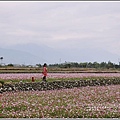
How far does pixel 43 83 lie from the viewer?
23.8 meters

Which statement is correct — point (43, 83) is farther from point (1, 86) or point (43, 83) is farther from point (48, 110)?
point (48, 110)

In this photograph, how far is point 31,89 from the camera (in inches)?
882

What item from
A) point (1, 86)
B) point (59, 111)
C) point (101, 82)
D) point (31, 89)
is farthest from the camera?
point (101, 82)

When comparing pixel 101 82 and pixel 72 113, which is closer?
pixel 72 113

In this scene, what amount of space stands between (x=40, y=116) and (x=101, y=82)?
67.1 feet

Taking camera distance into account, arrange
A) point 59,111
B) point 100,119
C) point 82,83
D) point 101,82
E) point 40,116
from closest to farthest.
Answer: point 100,119 → point 40,116 → point 59,111 → point 82,83 → point 101,82

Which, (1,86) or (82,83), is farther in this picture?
(82,83)

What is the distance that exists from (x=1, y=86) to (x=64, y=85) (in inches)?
248

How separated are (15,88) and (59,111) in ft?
35.4

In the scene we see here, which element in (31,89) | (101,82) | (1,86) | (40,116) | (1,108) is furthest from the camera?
(101,82)

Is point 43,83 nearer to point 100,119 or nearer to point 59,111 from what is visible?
point 59,111

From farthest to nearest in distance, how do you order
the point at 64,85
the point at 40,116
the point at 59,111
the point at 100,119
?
the point at 64,85 < the point at 59,111 < the point at 40,116 < the point at 100,119

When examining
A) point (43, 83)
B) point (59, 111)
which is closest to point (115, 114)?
point (59, 111)

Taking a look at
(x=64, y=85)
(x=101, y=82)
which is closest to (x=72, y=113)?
(x=64, y=85)
